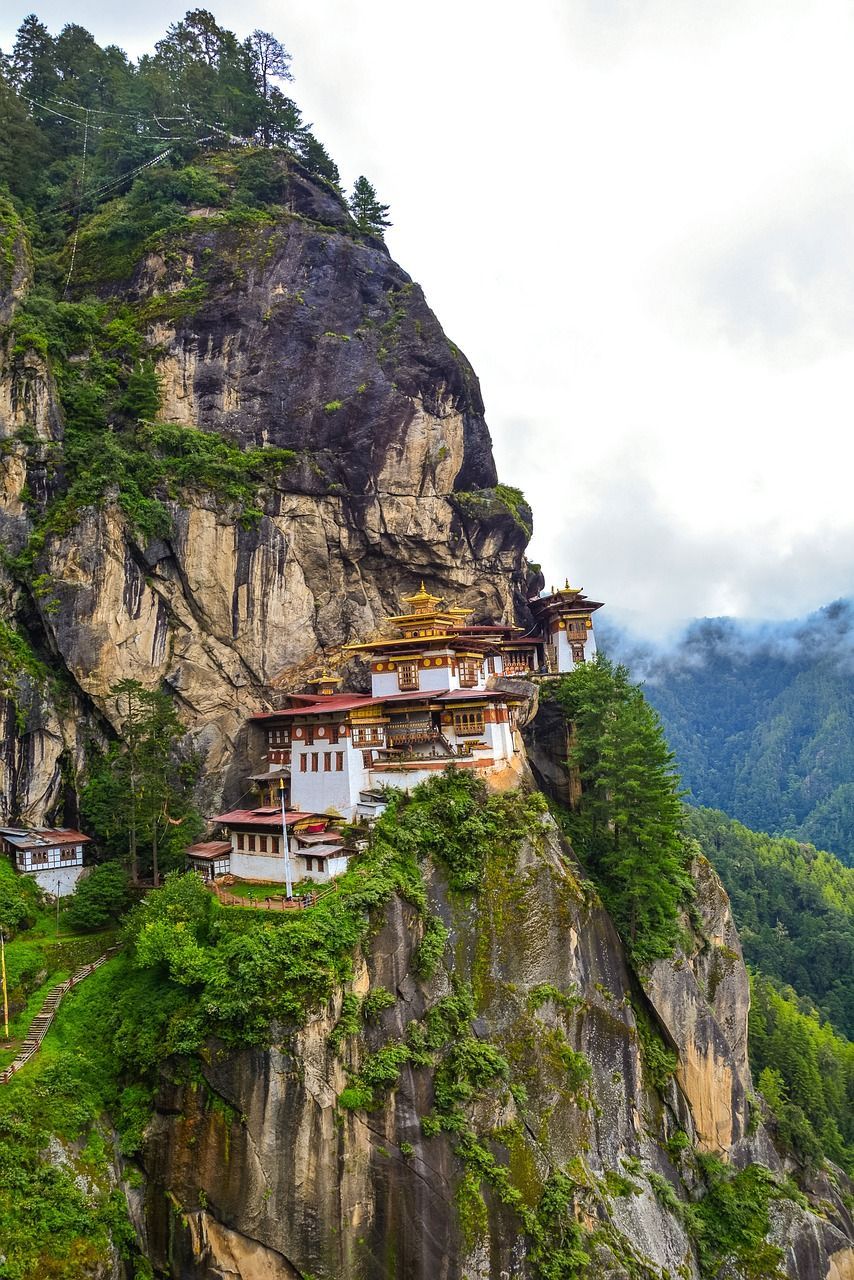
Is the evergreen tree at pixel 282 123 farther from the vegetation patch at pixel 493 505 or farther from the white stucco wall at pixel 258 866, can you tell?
the white stucco wall at pixel 258 866

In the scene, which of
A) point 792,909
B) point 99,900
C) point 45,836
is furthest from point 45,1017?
point 792,909

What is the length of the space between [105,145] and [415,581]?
126ft

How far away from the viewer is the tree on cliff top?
3106cm

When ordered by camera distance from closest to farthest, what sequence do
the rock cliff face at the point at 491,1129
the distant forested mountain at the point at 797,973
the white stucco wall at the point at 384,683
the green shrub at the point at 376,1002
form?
the rock cliff face at the point at 491,1129, the green shrub at the point at 376,1002, the white stucco wall at the point at 384,683, the distant forested mountain at the point at 797,973

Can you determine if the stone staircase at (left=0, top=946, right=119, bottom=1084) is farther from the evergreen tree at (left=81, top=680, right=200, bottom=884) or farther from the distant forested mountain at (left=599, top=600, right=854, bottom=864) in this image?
the distant forested mountain at (left=599, top=600, right=854, bottom=864)

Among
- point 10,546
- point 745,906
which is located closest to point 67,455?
point 10,546

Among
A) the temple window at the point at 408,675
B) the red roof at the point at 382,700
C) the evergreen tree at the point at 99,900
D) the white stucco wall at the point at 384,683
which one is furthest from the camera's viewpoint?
the white stucco wall at the point at 384,683

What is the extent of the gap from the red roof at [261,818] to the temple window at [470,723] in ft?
24.2

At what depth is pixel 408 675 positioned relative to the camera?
36.4 m

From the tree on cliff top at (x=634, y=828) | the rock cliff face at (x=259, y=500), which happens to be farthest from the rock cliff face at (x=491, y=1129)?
the rock cliff face at (x=259, y=500)

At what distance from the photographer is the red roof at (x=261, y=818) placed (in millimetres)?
29672

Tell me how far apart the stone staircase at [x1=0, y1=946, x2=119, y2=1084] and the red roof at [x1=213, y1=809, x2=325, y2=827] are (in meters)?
6.51

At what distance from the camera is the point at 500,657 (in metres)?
43.5

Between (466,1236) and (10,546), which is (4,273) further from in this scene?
(466,1236)
